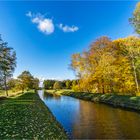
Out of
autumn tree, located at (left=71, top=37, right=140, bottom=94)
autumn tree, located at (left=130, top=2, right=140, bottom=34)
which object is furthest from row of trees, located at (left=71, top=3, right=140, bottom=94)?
autumn tree, located at (left=130, top=2, right=140, bottom=34)

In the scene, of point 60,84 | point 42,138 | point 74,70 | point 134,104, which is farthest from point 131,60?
point 60,84

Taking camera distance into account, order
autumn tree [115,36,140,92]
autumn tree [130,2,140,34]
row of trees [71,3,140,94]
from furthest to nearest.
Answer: row of trees [71,3,140,94] → autumn tree [115,36,140,92] → autumn tree [130,2,140,34]

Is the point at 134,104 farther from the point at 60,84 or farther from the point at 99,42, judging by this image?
the point at 60,84

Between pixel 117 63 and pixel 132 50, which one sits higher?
pixel 132 50

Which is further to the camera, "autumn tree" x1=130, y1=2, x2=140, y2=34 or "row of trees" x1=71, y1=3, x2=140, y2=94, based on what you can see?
"row of trees" x1=71, y1=3, x2=140, y2=94

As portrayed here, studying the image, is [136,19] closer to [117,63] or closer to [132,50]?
[132,50]

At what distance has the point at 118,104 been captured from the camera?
1325 inches

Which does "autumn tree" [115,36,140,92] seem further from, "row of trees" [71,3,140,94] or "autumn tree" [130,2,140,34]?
"autumn tree" [130,2,140,34]

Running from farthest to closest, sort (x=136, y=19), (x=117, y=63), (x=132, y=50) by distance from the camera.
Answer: (x=117, y=63) → (x=132, y=50) → (x=136, y=19)

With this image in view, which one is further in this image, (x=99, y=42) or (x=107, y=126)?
(x=99, y=42)

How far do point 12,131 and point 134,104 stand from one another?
70.7 feet

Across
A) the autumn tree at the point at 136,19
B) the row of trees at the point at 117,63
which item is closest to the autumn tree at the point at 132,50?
the row of trees at the point at 117,63

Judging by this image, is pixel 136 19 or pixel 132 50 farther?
pixel 132 50

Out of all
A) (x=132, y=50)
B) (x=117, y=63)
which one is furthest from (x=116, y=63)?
(x=132, y=50)
